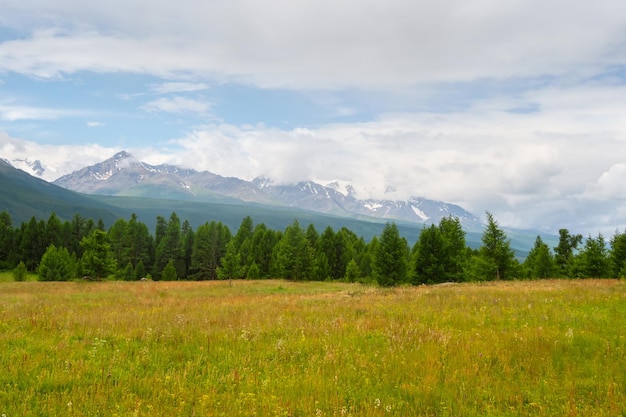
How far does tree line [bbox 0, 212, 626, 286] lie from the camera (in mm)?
47812

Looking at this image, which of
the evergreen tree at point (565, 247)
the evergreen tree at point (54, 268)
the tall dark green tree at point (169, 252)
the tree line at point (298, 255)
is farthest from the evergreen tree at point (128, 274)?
the evergreen tree at point (565, 247)

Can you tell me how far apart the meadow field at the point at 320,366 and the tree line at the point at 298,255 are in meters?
36.5

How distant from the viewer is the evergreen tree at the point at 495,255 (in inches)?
1906

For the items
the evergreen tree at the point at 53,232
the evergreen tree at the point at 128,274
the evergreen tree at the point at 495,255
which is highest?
the evergreen tree at the point at 495,255

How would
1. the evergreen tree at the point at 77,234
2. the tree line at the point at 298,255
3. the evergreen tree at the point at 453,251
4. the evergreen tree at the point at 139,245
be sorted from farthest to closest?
the evergreen tree at the point at 77,234
the evergreen tree at the point at 139,245
the tree line at the point at 298,255
the evergreen tree at the point at 453,251

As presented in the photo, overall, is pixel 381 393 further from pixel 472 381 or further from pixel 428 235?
pixel 428 235

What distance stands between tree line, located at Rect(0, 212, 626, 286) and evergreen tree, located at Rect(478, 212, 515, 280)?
12 cm

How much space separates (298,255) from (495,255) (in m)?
32.8

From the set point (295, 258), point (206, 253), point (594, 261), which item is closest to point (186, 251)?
point (206, 253)

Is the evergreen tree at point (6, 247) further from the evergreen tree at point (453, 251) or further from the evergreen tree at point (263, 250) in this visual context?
the evergreen tree at point (453, 251)

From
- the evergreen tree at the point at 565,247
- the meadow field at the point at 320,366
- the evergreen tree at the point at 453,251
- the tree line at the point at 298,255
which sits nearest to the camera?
the meadow field at the point at 320,366

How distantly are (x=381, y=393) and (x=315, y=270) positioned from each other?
63.4 m

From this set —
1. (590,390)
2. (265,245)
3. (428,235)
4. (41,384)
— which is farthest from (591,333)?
(265,245)

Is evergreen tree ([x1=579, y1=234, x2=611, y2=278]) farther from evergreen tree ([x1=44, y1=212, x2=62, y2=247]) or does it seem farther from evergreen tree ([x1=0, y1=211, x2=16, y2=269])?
evergreen tree ([x1=0, y1=211, x2=16, y2=269])
